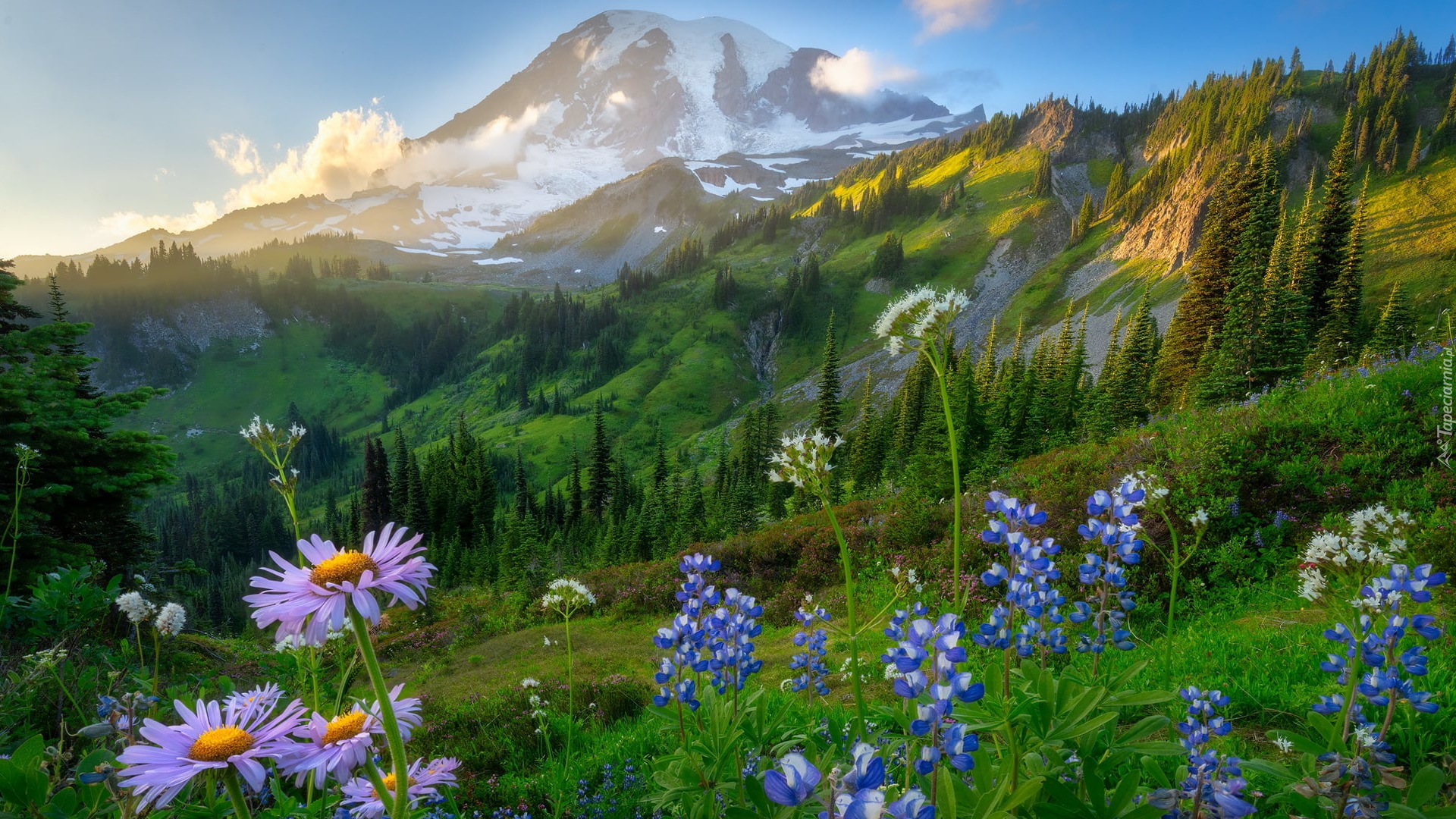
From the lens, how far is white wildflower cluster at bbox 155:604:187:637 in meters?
3.50

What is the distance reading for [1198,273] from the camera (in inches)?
1547

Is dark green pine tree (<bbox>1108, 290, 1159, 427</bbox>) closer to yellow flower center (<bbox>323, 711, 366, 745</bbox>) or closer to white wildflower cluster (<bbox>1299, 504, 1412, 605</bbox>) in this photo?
white wildflower cluster (<bbox>1299, 504, 1412, 605</bbox>)

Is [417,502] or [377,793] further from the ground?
[377,793]

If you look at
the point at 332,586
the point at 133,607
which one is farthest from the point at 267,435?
the point at 332,586

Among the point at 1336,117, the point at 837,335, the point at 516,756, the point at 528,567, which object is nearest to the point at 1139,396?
the point at 528,567

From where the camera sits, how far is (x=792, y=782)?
132cm

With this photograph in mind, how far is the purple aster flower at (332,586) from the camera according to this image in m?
1.73

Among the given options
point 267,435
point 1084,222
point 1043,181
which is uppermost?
point 1043,181

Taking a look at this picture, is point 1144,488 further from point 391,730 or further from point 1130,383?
point 1130,383

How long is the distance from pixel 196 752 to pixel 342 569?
0.63 meters

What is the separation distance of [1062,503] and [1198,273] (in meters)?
39.1

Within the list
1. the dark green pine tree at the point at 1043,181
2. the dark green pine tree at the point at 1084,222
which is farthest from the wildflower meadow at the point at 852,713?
the dark green pine tree at the point at 1043,181

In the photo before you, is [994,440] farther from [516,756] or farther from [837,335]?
[837,335]

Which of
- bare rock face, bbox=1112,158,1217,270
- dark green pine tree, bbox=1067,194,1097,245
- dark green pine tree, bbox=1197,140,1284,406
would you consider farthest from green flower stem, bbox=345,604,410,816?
dark green pine tree, bbox=1067,194,1097,245
